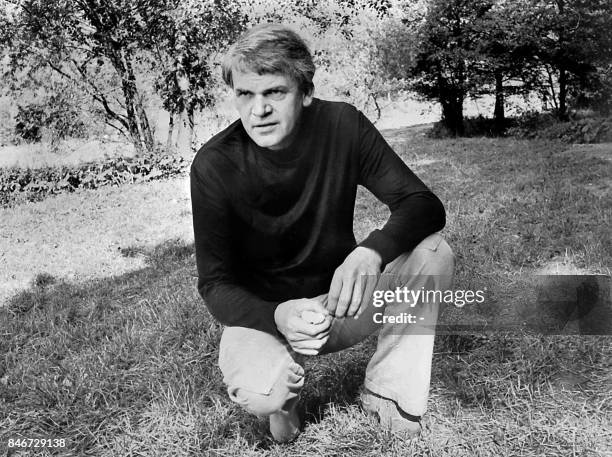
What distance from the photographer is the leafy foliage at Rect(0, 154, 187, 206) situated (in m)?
2.74

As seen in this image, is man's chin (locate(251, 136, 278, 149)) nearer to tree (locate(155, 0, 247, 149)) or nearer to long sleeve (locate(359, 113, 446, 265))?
long sleeve (locate(359, 113, 446, 265))

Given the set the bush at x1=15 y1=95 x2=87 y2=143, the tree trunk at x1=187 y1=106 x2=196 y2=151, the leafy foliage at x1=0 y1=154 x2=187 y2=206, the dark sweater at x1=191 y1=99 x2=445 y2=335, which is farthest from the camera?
the leafy foliage at x1=0 y1=154 x2=187 y2=206

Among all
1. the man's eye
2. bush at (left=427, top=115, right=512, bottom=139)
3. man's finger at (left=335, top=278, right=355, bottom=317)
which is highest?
the man's eye

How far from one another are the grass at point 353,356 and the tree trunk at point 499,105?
77 millimetres

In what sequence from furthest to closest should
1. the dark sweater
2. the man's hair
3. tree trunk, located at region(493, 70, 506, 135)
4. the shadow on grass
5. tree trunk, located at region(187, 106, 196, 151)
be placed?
tree trunk, located at region(493, 70, 506, 135), tree trunk, located at region(187, 106, 196, 151), the shadow on grass, the dark sweater, the man's hair

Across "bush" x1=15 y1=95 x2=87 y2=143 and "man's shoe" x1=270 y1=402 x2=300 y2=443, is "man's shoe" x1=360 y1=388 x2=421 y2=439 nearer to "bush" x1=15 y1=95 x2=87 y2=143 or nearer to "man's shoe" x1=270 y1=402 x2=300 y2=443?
"man's shoe" x1=270 y1=402 x2=300 y2=443

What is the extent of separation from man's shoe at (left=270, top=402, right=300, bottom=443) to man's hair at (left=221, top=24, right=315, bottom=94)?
0.89m

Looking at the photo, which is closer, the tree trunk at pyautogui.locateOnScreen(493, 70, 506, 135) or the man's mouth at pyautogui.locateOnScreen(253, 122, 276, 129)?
the man's mouth at pyautogui.locateOnScreen(253, 122, 276, 129)

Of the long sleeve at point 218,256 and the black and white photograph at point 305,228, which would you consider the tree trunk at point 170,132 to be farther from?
the long sleeve at point 218,256

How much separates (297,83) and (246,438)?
1.01 meters

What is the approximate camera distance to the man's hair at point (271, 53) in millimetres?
1424

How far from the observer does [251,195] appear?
1554 mm

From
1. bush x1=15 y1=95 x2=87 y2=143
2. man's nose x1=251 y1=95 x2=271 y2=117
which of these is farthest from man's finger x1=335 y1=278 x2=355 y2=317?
bush x1=15 y1=95 x2=87 y2=143

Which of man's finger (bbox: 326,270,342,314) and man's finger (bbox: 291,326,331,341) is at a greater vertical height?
man's finger (bbox: 326,270,342,314)
